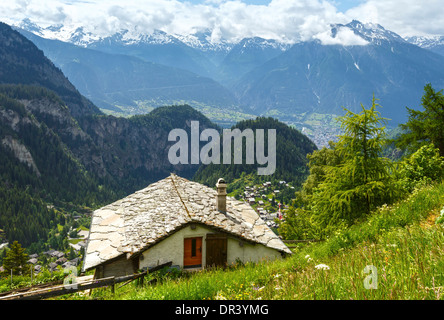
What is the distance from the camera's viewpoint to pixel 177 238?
50.4 feet

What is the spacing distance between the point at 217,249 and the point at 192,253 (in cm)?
132

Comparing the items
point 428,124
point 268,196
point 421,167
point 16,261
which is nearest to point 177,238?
point 421,167

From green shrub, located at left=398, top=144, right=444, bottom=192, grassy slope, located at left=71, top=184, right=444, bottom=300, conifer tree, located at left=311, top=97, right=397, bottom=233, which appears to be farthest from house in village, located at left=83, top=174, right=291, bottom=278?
green shrub, located at left=398, top=144, right=444, bottom=192

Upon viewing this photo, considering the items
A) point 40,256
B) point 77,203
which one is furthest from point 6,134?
point 40,256

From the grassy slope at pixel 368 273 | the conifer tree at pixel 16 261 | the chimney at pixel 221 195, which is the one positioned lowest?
the conifer tree at pixel 16 261

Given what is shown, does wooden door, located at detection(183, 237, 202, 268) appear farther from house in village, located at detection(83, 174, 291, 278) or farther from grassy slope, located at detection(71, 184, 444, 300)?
grassy slope, located at detection(71, 184, 444, 300)

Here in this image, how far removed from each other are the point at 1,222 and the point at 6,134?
7381 centimetres

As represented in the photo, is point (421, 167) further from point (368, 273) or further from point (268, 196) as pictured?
point (268, 196)

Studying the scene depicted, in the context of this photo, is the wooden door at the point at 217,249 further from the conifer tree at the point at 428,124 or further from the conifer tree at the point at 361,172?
the conifer tree at the point at 428,124

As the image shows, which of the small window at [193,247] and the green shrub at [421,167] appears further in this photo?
the green shrub at [421,167]

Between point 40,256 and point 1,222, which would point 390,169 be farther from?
point 1,222

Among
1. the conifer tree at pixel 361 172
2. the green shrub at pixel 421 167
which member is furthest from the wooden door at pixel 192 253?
the green shrub at pixel 421 167

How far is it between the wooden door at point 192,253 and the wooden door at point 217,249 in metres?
0.46

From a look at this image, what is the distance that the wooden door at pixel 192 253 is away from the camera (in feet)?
50.9
